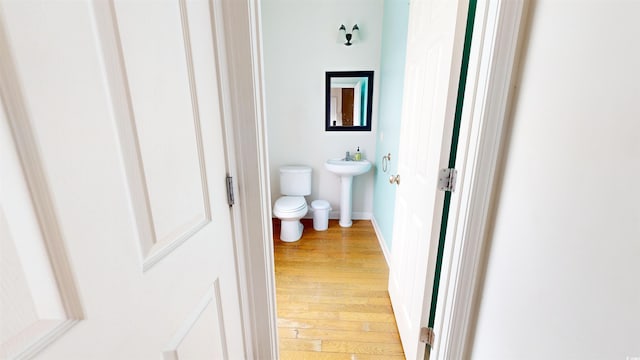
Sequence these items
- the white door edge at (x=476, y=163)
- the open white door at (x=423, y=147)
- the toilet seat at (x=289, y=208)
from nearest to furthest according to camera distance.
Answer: the white door edge at (x=476, y=163), the open white door at (x=423, y=147), the toilet seat at (x=289, y=208)

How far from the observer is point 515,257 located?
730 millimetres

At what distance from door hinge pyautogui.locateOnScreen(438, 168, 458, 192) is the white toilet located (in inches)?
68.8

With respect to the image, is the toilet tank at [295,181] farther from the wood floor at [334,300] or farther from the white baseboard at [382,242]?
the white baseboard at [382,242]

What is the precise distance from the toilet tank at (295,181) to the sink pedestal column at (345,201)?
1.31ft

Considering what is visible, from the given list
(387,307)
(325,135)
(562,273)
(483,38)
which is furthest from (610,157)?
(325,135)

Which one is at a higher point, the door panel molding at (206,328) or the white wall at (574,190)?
the white wall at (574,190)

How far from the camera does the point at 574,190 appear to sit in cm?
56

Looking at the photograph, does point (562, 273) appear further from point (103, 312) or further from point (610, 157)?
point (103, 312)

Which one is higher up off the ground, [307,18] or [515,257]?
[307,18]

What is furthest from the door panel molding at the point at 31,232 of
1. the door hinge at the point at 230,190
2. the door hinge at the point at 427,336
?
the door hinge at the point at 427,336

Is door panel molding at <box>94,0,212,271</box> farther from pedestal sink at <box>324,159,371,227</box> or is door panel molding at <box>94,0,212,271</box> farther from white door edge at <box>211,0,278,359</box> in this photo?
pedestal sink at <box>324,159,371,227</box>

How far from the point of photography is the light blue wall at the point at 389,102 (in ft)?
6.46

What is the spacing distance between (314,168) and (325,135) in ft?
1.40

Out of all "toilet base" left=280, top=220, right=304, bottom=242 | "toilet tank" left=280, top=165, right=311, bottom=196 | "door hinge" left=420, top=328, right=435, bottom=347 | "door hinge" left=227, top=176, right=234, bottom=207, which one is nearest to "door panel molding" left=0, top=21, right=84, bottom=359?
"door hinge" left=227, top=176, right=234, bottom=207
